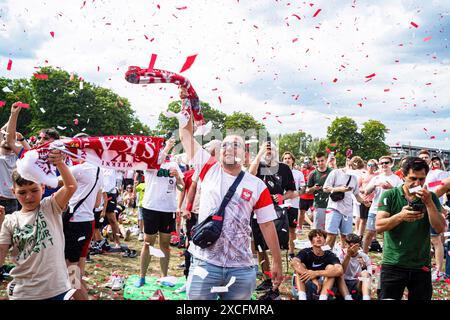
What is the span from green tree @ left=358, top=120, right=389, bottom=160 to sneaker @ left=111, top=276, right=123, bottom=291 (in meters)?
63.7

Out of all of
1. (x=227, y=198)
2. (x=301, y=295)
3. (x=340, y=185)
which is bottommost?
(x=301, y=295)

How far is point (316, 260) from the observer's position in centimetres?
534

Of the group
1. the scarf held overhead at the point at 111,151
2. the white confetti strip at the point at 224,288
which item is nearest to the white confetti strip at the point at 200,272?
the white confetti strip at the point at 224,288

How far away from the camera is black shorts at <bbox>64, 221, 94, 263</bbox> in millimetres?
4477

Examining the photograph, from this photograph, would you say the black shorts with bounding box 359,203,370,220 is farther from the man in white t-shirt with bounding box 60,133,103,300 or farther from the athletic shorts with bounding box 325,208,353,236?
the man in white t-shirt with bounding box 60,133,103,300

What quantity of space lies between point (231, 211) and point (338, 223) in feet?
16.6

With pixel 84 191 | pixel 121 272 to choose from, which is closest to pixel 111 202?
pixel 121 272

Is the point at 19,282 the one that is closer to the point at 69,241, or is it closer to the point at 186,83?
the point at 69,241

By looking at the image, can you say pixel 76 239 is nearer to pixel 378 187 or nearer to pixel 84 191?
pixel 84 191

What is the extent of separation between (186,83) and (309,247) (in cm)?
325

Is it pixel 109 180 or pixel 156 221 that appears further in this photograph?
pixel 109 180

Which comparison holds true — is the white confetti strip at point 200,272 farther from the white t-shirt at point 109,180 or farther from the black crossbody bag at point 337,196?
the white t-shirt at point 109,180
